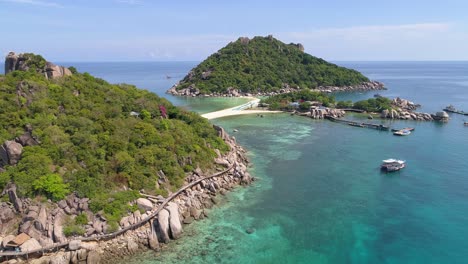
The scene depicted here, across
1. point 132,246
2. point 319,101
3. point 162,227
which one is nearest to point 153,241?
point 162,227

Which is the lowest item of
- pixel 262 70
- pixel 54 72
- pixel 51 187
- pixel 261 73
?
pixel 51 187

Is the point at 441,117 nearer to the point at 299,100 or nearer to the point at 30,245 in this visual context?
the point at 299,100

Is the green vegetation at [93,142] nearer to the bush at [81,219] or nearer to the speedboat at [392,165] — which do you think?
the bush at [81,219]

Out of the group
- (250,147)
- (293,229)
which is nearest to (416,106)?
(250,147)

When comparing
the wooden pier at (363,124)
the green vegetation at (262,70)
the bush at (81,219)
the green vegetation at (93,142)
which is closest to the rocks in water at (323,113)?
the wooden pier at (363,124)

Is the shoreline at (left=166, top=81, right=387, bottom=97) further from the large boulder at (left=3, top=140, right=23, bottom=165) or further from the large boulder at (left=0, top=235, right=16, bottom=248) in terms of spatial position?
the large boulder at (left=0, top=235, right=16, bottom=248)

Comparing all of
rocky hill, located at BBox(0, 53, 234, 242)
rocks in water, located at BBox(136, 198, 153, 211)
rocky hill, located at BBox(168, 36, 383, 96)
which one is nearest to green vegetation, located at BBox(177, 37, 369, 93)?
rocky hill, located at BBox(168, 36, 383, 96)

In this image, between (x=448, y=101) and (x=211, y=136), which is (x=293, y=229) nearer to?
(x=211, y=136)

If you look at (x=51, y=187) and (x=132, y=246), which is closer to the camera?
(x=132, y=246)
